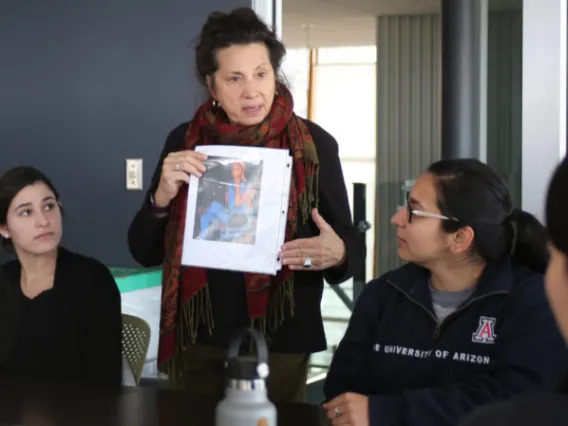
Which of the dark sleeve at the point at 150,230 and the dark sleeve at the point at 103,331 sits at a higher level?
the dark sleeve at the point at 150,230

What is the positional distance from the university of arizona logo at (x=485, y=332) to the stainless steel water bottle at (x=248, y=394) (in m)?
0.67

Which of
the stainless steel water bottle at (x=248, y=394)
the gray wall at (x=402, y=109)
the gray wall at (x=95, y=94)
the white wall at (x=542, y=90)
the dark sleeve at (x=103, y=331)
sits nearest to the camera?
the stainless steel water bottle at (x=248, y=394)

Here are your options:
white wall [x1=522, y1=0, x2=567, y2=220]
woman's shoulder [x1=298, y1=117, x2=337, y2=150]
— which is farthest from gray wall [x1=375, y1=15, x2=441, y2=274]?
woman's shoulder [x1=298, y1=117, x2=337, y2=150]

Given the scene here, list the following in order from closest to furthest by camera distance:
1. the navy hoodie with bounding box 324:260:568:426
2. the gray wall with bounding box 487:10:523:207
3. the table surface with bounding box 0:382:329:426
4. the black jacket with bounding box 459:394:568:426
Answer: the black jacket with bounding box 459:394:568:426 < the table surface with bounding box 0:382:329:426 < the navy hoodie with bounding box 324:260:568:426 < the gray wall with bounding box 487:10:523:207

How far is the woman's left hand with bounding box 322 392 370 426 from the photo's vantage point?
1.82m

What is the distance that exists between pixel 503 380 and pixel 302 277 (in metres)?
0.58

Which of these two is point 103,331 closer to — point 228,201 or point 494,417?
point 228,201

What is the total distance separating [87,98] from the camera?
391 cm

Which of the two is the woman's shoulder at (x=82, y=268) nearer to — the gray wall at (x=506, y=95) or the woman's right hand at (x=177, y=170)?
the woman's right hand at (x=177, y=170)

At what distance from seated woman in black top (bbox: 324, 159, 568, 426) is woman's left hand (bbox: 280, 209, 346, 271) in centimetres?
14

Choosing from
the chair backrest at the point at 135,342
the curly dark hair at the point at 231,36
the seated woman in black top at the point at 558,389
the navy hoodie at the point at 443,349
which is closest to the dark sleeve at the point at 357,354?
the navy hoodie at the point at 443,349

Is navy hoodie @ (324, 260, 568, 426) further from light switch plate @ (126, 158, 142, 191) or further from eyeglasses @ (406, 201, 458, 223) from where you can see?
light switch plate @ (126, 158, 142, 191)

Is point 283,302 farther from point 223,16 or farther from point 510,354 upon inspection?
point 223,16

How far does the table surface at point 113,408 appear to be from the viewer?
174 cm
